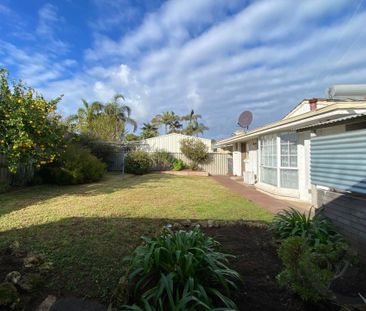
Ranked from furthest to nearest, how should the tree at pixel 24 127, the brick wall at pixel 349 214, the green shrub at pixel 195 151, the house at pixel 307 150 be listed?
1. the green shrub at pixel 195 151
2. the tree at pixel 24 127
3. the house at pixel 307 150
4. the brick wall at pixel 349 214

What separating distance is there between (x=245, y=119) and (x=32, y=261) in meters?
15.1

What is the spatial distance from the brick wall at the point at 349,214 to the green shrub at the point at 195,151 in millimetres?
18494

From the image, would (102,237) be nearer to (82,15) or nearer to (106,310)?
(106,310)

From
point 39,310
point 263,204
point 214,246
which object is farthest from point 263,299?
point 263,204

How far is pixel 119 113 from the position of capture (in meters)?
29.0

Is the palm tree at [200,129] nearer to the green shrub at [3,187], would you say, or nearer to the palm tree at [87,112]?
the palm tree at [87,112]

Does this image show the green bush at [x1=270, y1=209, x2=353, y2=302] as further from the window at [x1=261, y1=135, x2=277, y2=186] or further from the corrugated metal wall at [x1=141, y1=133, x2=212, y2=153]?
the corrugated metal wall at [x1=141, y1=133, x2=212, y2=153]

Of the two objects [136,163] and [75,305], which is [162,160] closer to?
[136,163]

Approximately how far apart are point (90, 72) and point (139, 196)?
9.14 metres

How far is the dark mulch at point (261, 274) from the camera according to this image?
2.54 meters

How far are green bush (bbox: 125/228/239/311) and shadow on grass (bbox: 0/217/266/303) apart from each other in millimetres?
502

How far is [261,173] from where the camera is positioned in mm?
12656

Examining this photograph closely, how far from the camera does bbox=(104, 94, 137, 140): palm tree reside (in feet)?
91.8

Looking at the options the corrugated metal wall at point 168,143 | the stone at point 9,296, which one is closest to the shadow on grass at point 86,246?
the stone at point 9,296
